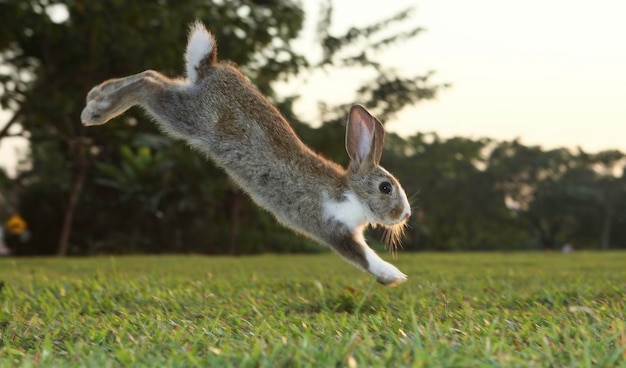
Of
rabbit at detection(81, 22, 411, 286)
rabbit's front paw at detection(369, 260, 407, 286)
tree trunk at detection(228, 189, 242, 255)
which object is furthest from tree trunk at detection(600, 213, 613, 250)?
rabbit's front paw at detection(369, 260, 407, 286)

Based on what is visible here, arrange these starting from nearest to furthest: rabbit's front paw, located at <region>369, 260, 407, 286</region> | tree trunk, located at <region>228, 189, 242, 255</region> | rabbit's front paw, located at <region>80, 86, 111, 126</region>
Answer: rabbit's front paw, located at <region>369, 260, 407, 286</region>
rabbit's front paw, located at <region>80, 86, 111, 126</region>
tree trunk, located at <region>228, 189, 242, 255</region>

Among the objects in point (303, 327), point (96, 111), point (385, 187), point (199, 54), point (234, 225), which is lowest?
point (234, 225)

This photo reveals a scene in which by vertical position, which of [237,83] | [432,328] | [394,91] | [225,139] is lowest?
[432,328]

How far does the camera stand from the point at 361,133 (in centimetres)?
367

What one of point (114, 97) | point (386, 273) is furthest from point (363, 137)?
point (114, 97)

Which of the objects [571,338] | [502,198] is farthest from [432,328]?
[502,198]

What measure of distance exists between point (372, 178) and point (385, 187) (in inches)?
3.2

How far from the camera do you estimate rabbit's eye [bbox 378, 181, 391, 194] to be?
358 cm

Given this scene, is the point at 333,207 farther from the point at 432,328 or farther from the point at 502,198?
the point at 502,198

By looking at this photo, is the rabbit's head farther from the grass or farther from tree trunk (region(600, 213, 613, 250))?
tree trunk (region(600, 213, 613, 250))

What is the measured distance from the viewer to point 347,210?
11.6ft

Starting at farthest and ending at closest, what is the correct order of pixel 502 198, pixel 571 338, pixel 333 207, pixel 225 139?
pixel 502 198
pixel 225 139
pixel 333 207
pixel 571 338

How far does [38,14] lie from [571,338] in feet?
34.2

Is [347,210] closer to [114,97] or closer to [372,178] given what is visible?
[372,178]
